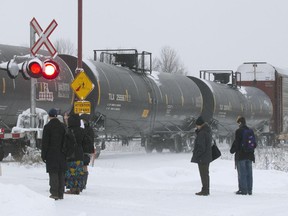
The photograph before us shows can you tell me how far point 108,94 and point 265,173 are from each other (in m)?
7.13

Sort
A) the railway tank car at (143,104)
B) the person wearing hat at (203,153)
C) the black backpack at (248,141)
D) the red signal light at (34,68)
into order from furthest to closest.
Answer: the railway tank car at (143,104) < the black backpack at (248,141) < the person wearing hat at (203,153) < the red signal light at (34,68)

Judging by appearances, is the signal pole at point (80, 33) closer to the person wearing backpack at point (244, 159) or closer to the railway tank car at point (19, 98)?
the railway tank car at point (19, 98)

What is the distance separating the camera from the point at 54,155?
10.7 metres

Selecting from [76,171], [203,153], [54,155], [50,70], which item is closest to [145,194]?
[203,153]

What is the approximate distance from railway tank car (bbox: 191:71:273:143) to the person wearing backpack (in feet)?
53.5

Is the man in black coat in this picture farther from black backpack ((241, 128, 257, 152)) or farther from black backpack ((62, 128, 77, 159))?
black backpack ((241, 128, 257, 152))

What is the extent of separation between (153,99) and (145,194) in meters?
12.7

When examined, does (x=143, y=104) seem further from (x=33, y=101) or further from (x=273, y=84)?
(x=273, y=84)

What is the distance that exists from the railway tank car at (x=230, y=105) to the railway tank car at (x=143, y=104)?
2.97ft

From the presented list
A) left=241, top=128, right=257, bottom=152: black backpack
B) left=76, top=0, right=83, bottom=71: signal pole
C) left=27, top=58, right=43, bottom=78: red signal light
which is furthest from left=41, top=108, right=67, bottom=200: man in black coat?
left=76, top=0, right=83, bottom=71: signal pole

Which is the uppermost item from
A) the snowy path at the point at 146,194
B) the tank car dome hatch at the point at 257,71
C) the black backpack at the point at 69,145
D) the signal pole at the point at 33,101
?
the tank car dome hatch at the point at 257,71

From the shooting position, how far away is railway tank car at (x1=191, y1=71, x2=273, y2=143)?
30.0 metres

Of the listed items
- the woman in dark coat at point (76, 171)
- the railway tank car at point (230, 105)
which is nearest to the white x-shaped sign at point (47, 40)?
the woman in dark coat at point (76, 171)

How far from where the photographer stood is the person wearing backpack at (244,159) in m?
13.0
